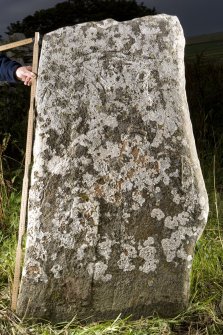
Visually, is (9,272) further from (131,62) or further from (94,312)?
(131,62)

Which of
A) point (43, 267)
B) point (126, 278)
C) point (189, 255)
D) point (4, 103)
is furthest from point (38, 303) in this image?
point (4, 103)

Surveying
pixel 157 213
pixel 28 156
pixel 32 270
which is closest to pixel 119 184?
pixel 157 213

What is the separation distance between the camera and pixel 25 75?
11.1 ft

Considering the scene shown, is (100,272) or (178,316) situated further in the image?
(178,316)

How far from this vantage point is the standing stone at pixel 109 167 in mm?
3221

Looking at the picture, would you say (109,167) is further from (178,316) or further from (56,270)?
(178,316)

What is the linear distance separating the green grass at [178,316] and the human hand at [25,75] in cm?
116

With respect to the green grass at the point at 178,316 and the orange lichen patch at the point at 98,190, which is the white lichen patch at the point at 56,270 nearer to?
the green grass at the point at 178,316

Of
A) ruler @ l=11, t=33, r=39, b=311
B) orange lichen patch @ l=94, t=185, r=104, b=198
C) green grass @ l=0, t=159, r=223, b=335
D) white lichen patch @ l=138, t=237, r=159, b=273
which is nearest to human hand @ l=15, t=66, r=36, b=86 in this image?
ruler @ l=11, t=33, r=39, b=311

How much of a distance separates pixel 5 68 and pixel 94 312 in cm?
146

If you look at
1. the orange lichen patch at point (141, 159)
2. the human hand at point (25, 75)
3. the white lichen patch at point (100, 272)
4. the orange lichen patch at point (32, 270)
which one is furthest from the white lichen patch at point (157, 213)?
the human hand at point (25, 75)

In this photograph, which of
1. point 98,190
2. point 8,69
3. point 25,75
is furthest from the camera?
point 8,69

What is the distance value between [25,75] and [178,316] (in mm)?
1565

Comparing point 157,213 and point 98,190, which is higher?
point 98,190
